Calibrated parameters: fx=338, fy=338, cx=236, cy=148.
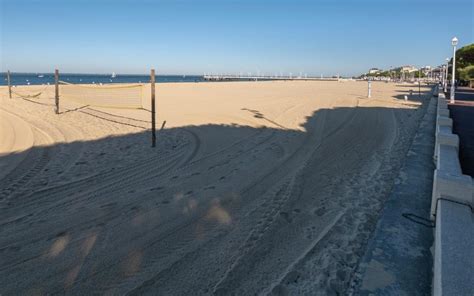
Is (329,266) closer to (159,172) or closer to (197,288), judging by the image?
(197,288)

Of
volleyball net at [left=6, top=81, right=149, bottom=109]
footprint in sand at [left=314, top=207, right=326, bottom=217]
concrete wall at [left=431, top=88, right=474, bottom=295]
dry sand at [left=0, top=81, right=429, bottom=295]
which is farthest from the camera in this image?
volleyball net at [left=6, top=81, right=149, bottom=109]

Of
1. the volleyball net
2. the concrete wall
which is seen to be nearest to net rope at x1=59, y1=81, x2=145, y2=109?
the volleyball net

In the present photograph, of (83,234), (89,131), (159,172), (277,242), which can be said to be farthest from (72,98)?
(277,242)

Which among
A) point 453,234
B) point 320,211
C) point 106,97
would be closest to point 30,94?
point 106,97

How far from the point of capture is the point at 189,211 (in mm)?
4352

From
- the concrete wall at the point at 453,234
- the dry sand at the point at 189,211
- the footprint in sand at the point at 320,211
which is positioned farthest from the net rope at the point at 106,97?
the concrete wall at the point at 453,234

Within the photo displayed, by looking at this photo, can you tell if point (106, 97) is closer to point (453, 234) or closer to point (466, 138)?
point (466, 138)

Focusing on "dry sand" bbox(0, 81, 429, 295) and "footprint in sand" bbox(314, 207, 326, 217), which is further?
"footprint in sand" bbox(314, 207, 326, 217)

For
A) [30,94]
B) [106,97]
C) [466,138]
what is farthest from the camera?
[30,94]

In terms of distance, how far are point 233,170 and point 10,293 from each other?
389cm

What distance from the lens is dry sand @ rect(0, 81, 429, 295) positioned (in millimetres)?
2959

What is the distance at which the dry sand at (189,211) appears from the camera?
2.96m

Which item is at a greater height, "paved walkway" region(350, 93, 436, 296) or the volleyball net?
the volleyball net

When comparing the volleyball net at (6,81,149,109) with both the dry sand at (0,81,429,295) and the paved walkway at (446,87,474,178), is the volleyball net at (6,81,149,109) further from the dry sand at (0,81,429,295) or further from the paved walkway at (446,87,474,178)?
the paved walkway at (446,87,474,178)
